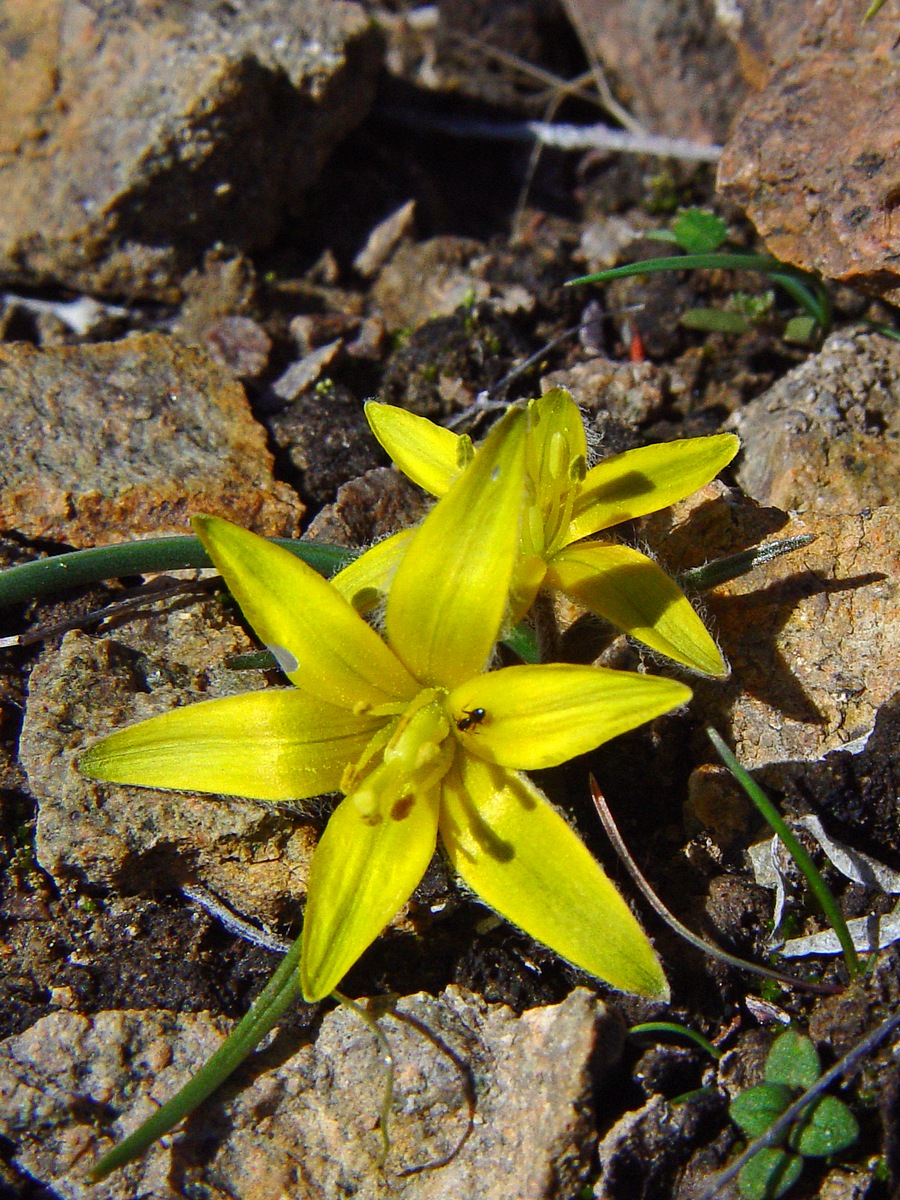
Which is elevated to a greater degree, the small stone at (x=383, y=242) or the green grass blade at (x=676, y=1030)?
the small stone at (x=383, y=242)

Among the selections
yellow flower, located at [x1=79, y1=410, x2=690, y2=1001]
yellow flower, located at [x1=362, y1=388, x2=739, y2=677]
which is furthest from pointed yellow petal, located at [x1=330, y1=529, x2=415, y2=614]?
yellow flower, located at [x1=79, y1=410, x2=690, y2=1001]

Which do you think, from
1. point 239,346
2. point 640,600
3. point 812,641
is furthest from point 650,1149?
point 239,346

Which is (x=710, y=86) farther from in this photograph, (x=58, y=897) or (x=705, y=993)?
(x=58, y=897)


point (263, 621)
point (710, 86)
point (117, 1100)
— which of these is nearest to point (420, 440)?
point (263, 621)

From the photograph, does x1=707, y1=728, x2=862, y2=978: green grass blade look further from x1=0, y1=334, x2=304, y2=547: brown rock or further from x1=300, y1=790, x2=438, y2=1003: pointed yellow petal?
x1=0, y1=334, x2=304, y2=547: brown rock

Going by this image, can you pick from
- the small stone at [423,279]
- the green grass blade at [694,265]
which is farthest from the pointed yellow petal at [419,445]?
the small stone at [423,279]

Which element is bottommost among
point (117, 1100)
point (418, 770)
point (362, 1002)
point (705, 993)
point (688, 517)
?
point (705, 993)

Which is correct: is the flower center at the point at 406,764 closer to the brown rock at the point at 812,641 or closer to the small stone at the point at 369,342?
the brown rock at the point at 812,641
